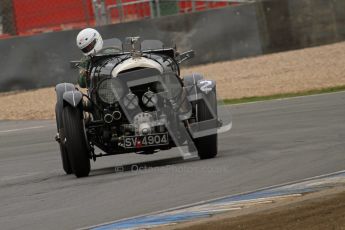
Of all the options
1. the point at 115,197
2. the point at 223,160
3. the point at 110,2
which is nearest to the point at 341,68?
the point at 110,2

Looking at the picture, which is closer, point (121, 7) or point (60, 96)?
point (60, 96)

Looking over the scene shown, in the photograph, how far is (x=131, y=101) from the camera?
1129 centimetres

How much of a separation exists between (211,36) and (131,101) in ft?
40.6

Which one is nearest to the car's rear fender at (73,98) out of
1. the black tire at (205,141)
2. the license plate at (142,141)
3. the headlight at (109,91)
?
the headlight at (109,91)

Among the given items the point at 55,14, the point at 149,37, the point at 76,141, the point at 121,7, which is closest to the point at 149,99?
the point at 76,141

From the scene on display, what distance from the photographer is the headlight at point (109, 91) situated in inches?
448

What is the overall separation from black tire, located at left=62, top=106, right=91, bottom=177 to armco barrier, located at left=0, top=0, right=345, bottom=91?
11773 millimetres

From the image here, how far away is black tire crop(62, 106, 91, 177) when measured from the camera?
11.0 metres

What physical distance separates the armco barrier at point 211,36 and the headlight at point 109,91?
11.6 meters

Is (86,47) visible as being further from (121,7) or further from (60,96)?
(121,7)

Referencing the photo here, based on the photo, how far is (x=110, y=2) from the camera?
2611 cm

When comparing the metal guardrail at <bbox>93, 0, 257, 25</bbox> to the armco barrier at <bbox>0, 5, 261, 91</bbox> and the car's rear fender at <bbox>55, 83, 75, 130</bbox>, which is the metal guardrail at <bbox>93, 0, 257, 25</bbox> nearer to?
the armco barrier at <bbox>0, 5, 261, 91</bbox>

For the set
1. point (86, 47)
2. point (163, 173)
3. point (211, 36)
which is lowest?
point (211, 36)

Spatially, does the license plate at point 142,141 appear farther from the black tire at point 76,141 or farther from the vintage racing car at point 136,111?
the black tire at point 76,141
